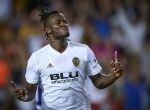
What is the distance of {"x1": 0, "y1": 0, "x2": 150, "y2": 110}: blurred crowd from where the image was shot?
14312mm

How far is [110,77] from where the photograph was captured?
925 cm

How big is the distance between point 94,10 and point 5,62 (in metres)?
2.48

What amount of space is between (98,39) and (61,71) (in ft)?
18.5

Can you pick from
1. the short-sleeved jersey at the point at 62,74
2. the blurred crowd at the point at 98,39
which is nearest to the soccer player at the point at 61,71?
the short-sleeved jersey at the point at 62,74

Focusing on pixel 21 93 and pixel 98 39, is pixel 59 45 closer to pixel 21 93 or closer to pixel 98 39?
pixel 21 93

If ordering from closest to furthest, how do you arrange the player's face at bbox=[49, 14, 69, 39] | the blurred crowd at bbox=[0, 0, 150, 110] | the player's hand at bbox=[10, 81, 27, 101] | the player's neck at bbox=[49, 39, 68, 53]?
the player's hand at bbox=[10, 81, 27, 101] < the player's face at bbox=[49, 14, 69, 39] < the player's neck at bbox=[49, 39, 68, 53] < the blurred crowd at bbox=[0, 0, 150, 110]

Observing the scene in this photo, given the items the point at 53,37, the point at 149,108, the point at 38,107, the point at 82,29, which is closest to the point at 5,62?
the point at 82,29

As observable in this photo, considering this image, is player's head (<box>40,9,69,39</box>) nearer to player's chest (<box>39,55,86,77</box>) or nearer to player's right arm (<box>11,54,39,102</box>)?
player's chest (<box>39,55,86,77</box>)

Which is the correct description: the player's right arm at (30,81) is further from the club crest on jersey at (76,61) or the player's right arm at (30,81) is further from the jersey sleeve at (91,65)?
the jersey sleeve at (91,65)

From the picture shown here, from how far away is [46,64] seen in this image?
9.23 meters

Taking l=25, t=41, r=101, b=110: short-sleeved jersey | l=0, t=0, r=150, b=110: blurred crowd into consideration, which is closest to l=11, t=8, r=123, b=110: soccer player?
l=25, t=41, r=101, b=110: short-sleeved jersey

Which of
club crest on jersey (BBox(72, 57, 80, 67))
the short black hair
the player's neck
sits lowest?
club crest on jersey (BBox(72, 57, 80, 67))

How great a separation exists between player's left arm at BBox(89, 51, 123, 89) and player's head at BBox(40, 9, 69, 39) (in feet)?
2.25

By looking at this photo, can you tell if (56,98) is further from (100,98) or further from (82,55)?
(100,98)
